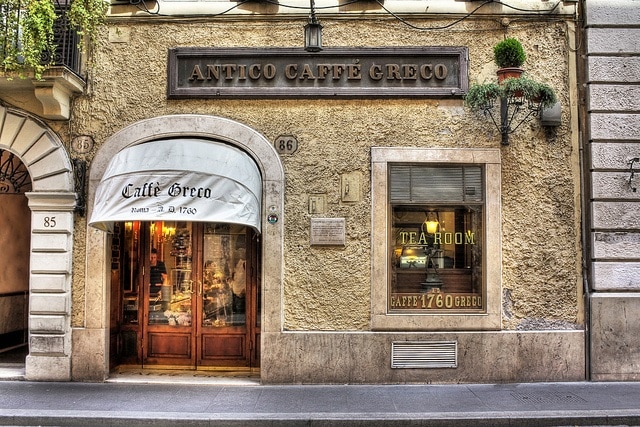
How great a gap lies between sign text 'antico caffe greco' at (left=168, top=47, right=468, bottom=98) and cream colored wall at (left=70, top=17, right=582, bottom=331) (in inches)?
6.1

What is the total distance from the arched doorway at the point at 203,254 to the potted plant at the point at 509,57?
150 inches

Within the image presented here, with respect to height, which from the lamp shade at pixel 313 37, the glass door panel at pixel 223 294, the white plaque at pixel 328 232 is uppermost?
the lamp shade at pixel 313 37

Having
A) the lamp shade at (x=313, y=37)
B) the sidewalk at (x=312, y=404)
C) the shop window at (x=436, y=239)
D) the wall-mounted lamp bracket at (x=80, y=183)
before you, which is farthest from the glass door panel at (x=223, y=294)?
the lamp shade at (x=313, y=37)

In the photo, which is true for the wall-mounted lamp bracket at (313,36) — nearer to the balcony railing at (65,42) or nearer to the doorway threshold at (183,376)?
the balcony railing at (65,42)

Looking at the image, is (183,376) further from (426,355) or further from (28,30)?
(28,30)

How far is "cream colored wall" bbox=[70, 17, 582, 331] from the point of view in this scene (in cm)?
813

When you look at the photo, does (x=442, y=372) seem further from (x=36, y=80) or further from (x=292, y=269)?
(x=36, y=80)

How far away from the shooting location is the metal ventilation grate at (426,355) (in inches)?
315

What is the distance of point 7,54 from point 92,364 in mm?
4852

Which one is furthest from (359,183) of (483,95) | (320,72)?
(483,95)

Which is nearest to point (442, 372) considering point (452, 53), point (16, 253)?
point (452, 53)

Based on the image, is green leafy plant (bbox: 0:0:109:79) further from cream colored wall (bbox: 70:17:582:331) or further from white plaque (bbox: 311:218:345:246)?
white plaque (bbox: 311:218:345:246)

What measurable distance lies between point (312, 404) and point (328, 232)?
2.61 metres

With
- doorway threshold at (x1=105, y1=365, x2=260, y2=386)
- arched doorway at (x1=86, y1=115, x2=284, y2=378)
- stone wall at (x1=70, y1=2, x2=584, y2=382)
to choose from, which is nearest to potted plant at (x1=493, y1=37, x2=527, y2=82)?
stone wall at (x1=70, y1=2, x2=584, y2=382)
